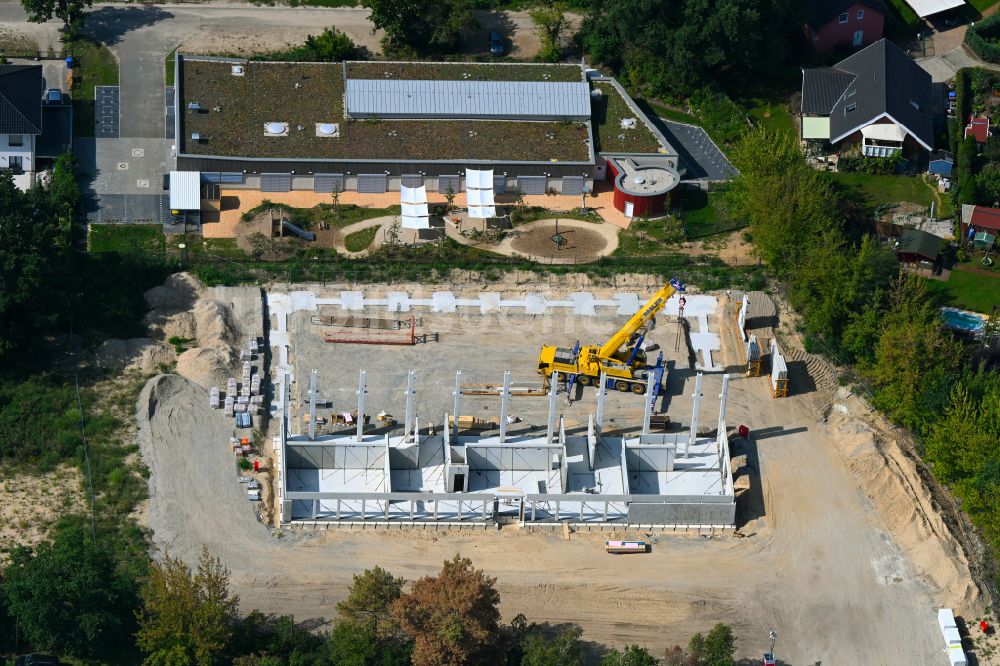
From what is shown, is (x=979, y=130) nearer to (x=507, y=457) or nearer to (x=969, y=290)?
(x=969, y=290)

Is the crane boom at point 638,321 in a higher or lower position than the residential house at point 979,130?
lower

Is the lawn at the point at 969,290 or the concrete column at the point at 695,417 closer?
the concrete column at the point at 695,417

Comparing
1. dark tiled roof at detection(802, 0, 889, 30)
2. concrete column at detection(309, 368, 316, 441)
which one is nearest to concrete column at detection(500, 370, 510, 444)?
concrete column at detection(309, 368, 316, 441)

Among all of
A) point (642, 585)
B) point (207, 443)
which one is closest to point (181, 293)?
point (207, 443)

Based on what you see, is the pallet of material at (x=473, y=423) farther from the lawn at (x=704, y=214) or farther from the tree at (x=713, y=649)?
the lawn at (x=704, y=214)

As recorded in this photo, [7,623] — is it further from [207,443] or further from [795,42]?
[795,42]

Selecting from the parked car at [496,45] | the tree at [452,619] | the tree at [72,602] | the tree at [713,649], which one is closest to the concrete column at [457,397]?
the tree at [452,619]

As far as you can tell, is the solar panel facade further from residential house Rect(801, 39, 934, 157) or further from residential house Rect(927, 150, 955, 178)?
residential house Rect(927, 150, 955, 178)
